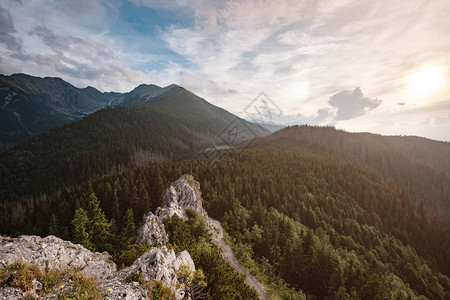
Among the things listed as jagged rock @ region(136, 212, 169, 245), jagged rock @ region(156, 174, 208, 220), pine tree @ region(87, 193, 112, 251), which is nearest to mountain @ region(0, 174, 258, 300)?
jagged rock @ region(136, 212, 169, 245)

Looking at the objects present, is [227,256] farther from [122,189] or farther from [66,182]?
[66,182]

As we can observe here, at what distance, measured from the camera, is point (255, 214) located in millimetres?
67375

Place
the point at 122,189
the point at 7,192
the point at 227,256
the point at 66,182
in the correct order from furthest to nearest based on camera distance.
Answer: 1. the point at 66,182
2. the point at 7,192
3. the point at 122,189
4. the point at 227,256

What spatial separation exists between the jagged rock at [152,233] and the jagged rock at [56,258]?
15.7 meters

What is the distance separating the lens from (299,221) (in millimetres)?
78312

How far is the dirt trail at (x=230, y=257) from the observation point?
1511 inches

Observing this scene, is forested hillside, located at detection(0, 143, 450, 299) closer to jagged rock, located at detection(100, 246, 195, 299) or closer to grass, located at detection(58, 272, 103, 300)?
jagged rock, located at detection(100, 246, 195, 299)

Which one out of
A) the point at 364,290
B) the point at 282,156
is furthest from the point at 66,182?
the point at 364,290

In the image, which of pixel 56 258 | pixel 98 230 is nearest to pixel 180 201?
pixel 98 230

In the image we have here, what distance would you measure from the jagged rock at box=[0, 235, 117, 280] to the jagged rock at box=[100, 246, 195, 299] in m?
3.37

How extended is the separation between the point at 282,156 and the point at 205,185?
76163mm

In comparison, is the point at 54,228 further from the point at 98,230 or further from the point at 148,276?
the point at 148,276

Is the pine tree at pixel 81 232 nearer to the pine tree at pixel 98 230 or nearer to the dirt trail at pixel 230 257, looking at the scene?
the pine tree at pixel 98 230

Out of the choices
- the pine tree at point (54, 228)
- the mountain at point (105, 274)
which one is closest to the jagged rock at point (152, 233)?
the mountain at point (105, 274)
